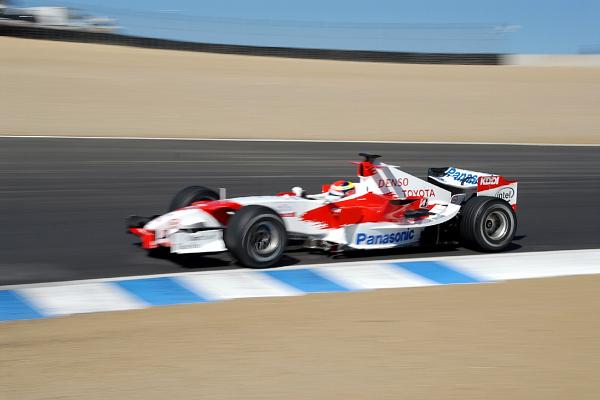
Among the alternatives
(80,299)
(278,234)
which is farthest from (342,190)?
Result: (80,299)

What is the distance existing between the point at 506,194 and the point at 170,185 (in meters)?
5.37

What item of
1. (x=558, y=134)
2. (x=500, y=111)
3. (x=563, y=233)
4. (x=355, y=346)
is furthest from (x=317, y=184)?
(x=500, y=111)

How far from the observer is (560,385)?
5.02 meters

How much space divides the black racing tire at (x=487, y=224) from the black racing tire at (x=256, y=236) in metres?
2.12

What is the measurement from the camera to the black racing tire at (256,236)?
770 centimetres

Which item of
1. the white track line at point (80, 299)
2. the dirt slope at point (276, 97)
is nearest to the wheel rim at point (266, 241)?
the white track line at point (80, 299)

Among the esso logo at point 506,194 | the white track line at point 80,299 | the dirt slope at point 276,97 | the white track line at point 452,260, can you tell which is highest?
the dirt slope at point 276,97

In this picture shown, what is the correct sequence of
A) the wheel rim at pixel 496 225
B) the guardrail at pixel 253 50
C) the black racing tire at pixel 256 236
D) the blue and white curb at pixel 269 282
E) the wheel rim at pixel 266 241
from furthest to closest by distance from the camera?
the guardrail at pixel 253 50 → the wheel rim at pixel 496 225 → the wheel rim at pixel 266 241 → the black racing tire at pixel 256 236 → the blue and white curb at pixel 269 282

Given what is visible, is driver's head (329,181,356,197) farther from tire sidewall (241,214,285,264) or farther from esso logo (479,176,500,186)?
esso logo (479,176,500,186)

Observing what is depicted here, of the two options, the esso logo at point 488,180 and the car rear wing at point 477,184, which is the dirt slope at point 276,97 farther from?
the esso logo at point 488,180

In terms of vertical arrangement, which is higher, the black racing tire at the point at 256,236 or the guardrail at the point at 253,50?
the guardrail at the point at 253,50

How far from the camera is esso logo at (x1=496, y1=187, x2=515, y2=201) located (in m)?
9.47

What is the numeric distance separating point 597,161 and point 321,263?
1066 cm

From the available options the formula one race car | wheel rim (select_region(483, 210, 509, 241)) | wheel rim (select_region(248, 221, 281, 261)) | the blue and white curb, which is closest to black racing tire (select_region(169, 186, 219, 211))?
the formula one race car
